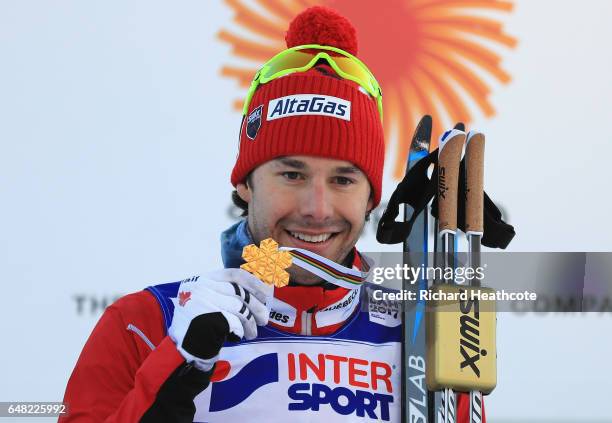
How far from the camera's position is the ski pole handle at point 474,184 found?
2.13 metres

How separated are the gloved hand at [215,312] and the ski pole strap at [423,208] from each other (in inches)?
19.3

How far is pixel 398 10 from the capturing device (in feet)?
14.1

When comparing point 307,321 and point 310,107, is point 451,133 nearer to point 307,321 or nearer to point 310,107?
point 310,107

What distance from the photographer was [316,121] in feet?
7.45

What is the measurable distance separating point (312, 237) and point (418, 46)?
7.80 ft

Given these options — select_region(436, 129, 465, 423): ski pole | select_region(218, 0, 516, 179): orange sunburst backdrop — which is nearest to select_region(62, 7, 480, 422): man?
select_region(436, 129, 465, 423): ski pole

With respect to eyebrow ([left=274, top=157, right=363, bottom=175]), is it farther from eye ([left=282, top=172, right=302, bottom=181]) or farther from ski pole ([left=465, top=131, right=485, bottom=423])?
ski pole ([left=465, top=131, right=485, bottom=423])

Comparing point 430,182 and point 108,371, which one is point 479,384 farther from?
point 108,371

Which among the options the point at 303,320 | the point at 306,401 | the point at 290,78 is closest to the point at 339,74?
the point at 290,78

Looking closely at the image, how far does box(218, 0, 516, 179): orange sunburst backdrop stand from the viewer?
414cm

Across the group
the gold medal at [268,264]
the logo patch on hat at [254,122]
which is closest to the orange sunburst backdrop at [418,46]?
the logo patch on hat at [254,122]

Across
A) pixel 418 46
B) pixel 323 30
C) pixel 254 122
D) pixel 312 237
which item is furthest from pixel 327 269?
pixel 418 46

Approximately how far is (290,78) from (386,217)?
461mm

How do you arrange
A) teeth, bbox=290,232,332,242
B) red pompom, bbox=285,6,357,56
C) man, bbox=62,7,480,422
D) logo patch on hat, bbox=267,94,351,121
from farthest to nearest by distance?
red pompom, bbox=285,6,357,56 → logo patch on hat, bbox=267,94,351,121 → teeth, bbox=290,232,332,242 → man, bbox=62,7,480,422
